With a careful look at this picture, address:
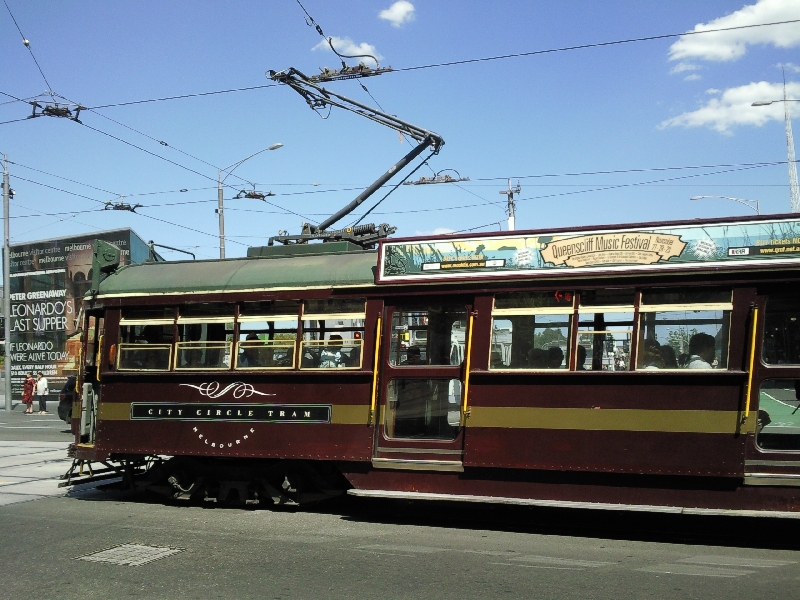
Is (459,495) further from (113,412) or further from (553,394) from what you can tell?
(113,412)

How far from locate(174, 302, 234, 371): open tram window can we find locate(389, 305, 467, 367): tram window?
2.26m

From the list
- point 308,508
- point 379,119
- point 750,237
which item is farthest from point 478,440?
point 379,119

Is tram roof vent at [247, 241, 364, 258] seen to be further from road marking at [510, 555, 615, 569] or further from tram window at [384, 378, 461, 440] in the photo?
road marking at [510, 555, 615, 569]

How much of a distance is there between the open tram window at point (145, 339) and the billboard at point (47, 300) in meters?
28.3

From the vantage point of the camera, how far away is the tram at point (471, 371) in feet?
24.2

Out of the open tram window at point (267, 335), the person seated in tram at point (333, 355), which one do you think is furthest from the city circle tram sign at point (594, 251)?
the open tram window at point (267, 335)

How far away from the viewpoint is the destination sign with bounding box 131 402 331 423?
906 cm

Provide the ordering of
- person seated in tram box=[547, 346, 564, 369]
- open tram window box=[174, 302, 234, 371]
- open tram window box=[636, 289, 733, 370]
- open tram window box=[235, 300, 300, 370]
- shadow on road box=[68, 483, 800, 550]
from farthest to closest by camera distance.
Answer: open tram window box=[174, 302, 234, 371]
open tram window box=[235, 300, 300, 370]
person seated in tram box=[547, 346, 564, 369]
shadow on road box=[68, 483, 800, 550]
open tram window box=[636, 289, 733, 370]

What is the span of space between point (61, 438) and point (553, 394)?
15.2 metres

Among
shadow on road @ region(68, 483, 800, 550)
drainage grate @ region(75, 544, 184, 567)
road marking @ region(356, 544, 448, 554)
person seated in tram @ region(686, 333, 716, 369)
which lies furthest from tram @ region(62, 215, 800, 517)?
drainage grate @ region(75, 544, 184, 567)

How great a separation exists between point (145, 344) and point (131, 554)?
3378 mm

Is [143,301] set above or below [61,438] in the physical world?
above

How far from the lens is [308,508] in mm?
9789

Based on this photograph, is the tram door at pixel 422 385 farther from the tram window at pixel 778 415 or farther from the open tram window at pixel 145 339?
the open tram window at pixel 145 339
